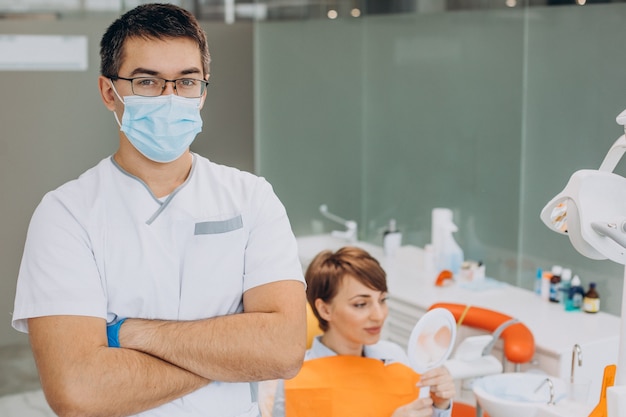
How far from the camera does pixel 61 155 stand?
3.06 metres

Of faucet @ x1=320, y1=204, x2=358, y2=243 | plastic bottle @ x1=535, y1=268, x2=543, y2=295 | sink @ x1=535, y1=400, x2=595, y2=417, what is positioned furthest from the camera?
faucet @ x1=320, y1=204, x2=358, y2=243

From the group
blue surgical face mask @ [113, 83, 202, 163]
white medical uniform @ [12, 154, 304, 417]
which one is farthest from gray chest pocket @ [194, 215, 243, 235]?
blue surgical face mask @ [113, 83, 202, 163]

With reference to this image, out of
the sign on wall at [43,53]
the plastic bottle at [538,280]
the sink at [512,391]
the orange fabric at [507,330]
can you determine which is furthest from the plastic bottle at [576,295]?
the sign on wall at [43,53]

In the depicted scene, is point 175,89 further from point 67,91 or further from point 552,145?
point 552,145

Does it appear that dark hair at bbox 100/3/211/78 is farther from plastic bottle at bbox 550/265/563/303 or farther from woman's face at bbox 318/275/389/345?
→ plastic bottle at bbox 550/265/563/303

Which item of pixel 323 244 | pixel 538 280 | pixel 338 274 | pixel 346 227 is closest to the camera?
pixel 338 274

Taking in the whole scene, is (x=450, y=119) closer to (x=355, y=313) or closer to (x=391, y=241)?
(x=391, y=241)

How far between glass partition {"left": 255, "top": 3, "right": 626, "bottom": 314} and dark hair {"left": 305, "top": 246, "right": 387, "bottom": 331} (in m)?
1.05

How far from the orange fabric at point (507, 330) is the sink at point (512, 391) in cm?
36

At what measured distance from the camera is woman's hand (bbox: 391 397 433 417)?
6.23ft

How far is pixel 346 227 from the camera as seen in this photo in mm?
4016

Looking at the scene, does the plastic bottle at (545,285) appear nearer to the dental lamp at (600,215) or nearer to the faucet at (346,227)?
the faucet at (346,227)

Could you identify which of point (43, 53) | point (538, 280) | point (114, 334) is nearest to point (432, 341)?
point (114, 334)

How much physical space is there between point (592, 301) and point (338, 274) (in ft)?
3.55
